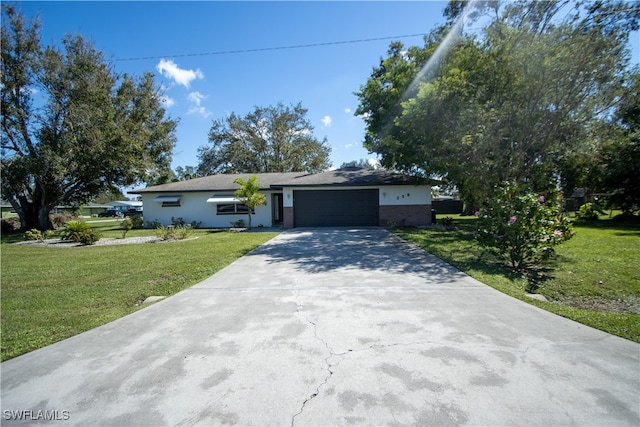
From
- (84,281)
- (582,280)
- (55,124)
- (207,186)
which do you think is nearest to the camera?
(582,280)

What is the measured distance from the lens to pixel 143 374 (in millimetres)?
2631

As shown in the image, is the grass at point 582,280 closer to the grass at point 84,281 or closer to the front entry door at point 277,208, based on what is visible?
the grass at point 84,281

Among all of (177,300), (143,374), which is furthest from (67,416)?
(177,300)

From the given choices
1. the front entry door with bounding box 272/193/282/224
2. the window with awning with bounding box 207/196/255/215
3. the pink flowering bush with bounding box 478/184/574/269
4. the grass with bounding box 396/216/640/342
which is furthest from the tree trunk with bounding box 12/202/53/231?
the pink flowering bush with bounding box 478/184/574/269

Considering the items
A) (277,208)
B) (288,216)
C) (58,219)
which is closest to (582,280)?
(288,216)

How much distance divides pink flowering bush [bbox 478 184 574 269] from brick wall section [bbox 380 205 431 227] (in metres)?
9.32

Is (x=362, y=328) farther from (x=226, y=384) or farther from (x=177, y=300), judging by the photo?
(x=177, y=300)

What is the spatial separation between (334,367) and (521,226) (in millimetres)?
5755

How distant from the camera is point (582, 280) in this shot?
18.6 ft

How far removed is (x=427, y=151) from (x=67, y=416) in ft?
35.0

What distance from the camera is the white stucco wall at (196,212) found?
720 inches

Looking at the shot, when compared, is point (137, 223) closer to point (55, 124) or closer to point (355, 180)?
point (55, 124)

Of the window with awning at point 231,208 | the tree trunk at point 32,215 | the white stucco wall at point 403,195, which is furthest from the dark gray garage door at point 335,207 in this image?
the tree trunk at point 32,215

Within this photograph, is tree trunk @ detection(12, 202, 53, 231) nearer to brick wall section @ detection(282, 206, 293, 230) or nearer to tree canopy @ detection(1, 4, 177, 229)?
tree canopy @ detection(1, 4, 177, 229)
